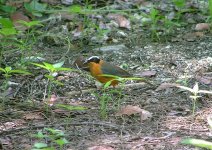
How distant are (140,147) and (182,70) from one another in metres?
1.98

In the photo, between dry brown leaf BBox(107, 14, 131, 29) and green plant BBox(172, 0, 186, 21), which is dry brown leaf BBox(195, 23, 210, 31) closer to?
green plant BBox(172, 0, 186, 21)

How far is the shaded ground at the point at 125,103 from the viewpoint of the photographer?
3.54 metres

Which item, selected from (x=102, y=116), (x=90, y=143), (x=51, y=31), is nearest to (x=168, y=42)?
(x=51, y=31)

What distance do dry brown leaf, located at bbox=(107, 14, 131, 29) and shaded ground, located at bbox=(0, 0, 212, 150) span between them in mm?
487

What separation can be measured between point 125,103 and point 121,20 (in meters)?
2.47

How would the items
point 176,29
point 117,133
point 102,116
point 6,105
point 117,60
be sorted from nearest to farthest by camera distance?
point 117,133 < point 102,116 < point 6,105 < point 117,60 < point 176,29

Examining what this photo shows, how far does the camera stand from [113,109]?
4109 millimetres

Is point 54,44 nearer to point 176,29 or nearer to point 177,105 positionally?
point 176,29

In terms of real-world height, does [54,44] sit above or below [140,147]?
above

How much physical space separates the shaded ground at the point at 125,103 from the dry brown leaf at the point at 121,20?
49cm

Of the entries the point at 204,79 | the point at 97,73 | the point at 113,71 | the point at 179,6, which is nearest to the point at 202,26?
the point at 179,6

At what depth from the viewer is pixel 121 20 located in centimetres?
669

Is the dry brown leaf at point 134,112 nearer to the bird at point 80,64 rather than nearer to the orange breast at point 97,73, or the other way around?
the orange breast at point 97,73

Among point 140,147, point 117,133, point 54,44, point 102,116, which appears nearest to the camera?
point 140,147
